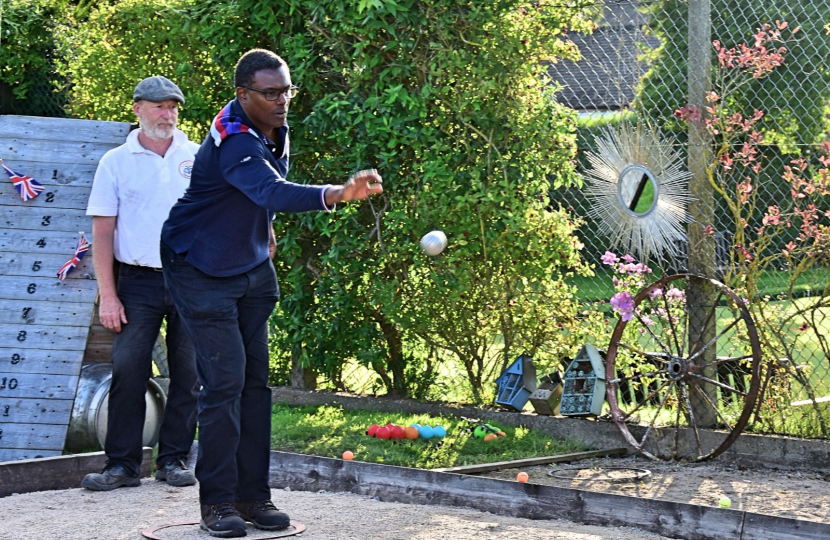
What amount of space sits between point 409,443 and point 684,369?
1.60 metres

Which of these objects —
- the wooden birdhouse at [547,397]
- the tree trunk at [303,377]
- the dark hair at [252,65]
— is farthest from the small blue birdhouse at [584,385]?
the dark hair at [252,65]

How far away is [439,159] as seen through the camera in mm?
6703

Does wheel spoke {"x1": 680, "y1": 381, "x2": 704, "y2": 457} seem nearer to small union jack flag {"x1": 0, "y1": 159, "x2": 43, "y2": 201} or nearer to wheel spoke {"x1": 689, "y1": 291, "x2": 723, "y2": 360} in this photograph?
wheel spoke {"x1": 689, "y1": 291, "x2": 723, "y2": 360}

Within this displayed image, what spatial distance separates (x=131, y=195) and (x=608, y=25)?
11.7ft

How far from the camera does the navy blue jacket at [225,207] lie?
3977 mm

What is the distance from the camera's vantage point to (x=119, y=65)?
823 centimetres

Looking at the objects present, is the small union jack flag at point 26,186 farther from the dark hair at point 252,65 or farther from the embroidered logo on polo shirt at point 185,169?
the dark hair at point 252,65

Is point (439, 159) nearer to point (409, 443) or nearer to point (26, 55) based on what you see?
point (409, 443)

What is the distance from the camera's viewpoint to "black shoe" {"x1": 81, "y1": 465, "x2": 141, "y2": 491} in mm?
5031

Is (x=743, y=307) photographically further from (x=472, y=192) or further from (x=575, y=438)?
(x=472, y=192)

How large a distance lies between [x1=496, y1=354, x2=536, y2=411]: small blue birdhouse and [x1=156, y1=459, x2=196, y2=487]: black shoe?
2216 millimetres

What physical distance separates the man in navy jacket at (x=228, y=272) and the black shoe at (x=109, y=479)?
3.37 feet

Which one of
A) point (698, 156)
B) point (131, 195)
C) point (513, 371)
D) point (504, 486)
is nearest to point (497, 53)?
point (698, 156)

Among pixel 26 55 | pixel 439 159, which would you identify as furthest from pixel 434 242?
pixel 26 55
